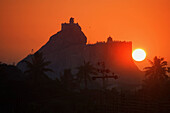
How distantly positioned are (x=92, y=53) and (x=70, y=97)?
125m

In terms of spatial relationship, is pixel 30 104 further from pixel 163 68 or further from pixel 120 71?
pixel 120 71

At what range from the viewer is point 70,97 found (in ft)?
174

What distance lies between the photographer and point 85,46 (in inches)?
7387

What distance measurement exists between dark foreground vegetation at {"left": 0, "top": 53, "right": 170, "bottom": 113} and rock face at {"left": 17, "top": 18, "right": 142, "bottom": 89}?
10105 centimetres

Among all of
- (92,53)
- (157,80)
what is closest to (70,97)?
(157,80)

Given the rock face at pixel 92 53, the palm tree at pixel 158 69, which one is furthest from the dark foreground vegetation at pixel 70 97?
the rock face at pixel 92 53

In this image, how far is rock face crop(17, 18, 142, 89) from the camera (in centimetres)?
17262

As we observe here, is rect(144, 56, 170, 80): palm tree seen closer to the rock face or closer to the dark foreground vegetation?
the dark foreground vegetation

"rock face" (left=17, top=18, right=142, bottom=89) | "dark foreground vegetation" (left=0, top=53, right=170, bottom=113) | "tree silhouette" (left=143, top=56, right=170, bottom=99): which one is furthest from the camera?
"rock face" (left=17, top=18, right=142, bottom=89)

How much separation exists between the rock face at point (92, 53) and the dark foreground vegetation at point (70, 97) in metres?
101

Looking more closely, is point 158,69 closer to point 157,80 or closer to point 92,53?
point 157,80

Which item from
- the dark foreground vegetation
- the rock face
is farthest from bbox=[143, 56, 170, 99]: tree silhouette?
the rock face

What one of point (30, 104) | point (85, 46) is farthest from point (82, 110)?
point (85, 46)

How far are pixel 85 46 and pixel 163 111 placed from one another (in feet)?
515
